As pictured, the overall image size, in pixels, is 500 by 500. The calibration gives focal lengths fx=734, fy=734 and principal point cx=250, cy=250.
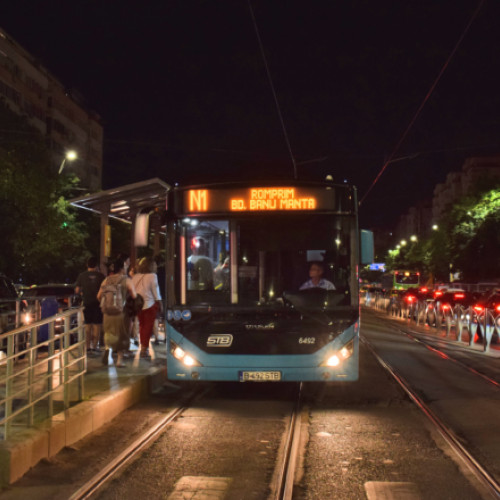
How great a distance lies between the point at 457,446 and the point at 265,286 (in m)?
3.46

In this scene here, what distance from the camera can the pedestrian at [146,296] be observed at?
42.5ft

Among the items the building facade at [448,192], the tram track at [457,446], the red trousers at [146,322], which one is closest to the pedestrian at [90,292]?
the red trousers at [146,322]

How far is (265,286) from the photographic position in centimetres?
966

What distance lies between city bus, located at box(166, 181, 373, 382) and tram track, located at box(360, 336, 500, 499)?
1130 mm

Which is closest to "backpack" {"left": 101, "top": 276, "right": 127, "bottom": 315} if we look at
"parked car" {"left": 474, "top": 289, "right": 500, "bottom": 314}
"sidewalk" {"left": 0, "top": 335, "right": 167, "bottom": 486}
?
"sidewalk" {"left": 0, "top": 335, "right": 167, "bottom": 486}

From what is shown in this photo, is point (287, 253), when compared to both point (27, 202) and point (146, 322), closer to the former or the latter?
point (146, 322)

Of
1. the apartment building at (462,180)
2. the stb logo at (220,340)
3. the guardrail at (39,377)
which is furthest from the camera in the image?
the apartment building at (462,180)

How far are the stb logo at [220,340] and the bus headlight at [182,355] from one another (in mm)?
314

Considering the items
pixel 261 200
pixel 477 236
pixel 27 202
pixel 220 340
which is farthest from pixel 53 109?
pixel 220 340

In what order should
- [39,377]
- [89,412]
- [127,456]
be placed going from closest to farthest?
1. [127,456]
2. [39,377]
3. [89,412]

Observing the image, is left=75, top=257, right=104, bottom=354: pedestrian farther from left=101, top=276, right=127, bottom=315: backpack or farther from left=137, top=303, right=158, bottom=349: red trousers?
left=101, top=276, right=127, bottom=315: backpack

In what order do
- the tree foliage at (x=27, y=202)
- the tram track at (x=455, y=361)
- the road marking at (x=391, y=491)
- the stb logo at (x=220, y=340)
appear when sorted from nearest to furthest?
the road marking at (x=391, y=491), the stb logo at (x=220, y=340), the tram track at (x=455, y=361), the tree foliage at (x=27, y=202)

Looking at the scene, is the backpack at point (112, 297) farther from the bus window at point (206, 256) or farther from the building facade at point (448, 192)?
the building facade at point (448, 192)

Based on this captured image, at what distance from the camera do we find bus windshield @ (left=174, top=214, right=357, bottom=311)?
9641mm
